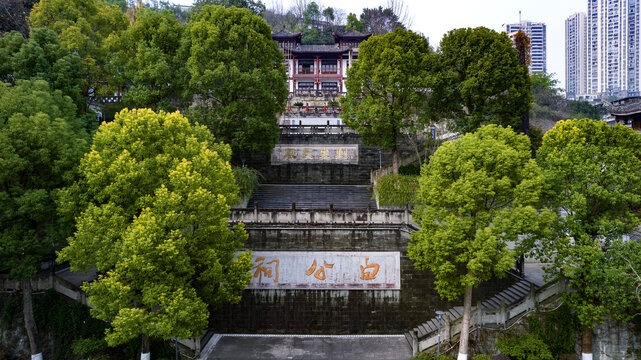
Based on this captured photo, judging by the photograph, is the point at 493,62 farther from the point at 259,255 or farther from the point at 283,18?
the point at 283,18

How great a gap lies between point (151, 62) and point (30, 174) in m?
7.79

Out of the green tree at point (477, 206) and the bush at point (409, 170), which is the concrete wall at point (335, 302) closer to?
the green tree at point (477, 206)

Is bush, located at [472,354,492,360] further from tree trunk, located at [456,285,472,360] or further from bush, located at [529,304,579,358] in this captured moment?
bush, located at [529,304,579,358]

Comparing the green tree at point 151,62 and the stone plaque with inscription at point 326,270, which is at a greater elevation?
the green tree at point 151,62

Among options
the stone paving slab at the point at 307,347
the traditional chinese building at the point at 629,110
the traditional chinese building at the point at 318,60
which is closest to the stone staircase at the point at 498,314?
the stone paving slab at the point at 307,347

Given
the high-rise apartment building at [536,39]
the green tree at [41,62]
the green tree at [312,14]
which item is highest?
the high-rise apartment building at [536,39]

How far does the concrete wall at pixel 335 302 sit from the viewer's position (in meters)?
14.9

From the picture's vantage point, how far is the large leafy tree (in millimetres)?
19516

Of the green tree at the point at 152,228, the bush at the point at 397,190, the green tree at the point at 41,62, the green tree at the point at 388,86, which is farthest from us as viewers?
the green tree at the point at 388,86

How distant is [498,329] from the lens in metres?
Answer: 13.0

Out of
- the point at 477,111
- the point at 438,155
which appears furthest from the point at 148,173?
the point at 477,111

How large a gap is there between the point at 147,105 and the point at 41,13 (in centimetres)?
801

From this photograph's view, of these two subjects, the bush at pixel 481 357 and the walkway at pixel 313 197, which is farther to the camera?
the walkway at pixel 313 197

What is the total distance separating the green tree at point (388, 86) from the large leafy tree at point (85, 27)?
11987 millimetres
